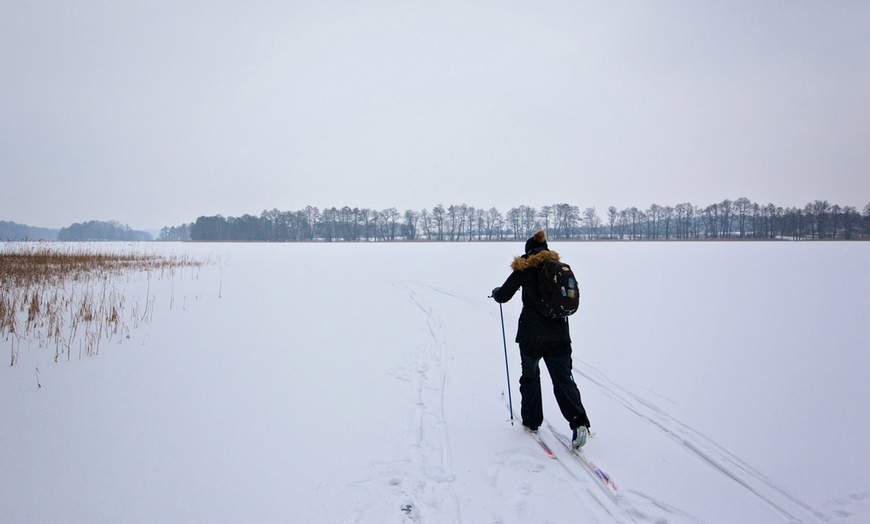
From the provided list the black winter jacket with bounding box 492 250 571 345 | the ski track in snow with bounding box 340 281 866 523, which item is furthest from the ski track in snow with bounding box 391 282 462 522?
the black winter jacket with bounding box 492 250 571 345

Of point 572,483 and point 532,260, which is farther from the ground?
point 532,260

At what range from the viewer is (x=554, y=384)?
3695mm

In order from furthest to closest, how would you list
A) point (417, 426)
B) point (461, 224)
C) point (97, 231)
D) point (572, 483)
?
point (97, 231) → point (461, 224) → point (417, 426) → point (572, 483)

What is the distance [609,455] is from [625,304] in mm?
8585

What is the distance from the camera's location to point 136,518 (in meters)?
2.73

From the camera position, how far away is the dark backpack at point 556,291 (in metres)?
3.59

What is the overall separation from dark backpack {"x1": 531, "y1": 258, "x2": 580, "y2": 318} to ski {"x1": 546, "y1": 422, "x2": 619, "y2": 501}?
124 centimetres

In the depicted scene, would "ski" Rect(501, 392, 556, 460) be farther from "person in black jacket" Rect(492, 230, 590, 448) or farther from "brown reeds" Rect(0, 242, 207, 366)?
"brown reeds" Rect(0, 242, 207, 366)

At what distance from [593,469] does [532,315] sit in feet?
4.51

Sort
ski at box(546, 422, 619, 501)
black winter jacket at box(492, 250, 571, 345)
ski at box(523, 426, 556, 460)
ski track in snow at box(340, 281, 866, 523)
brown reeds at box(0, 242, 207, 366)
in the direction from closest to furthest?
ski track in snow at box(340, 281, 866, 523), ski at box(546, 422, 619, 501), ski at box(523, 426, 556, 460), black winter jacket at box(492, 250, 571, 345), brown reeds at box(0, 242, 207, 366)

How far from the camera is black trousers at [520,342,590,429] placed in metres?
3.62

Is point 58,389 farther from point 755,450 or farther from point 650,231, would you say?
point 650,231

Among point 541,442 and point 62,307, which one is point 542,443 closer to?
point 541,442

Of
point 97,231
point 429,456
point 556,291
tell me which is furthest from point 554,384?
point 97,231
